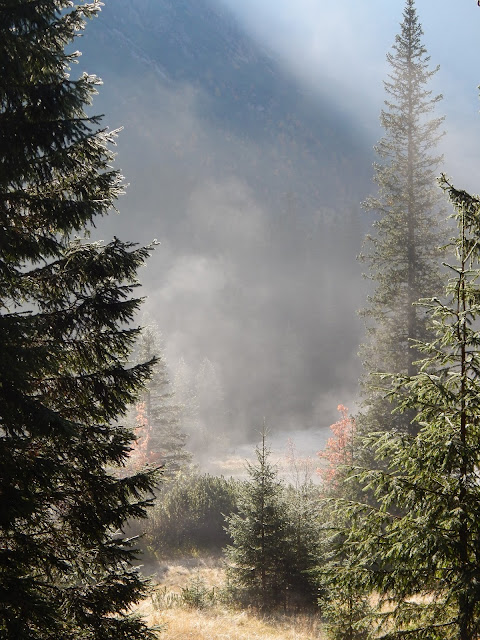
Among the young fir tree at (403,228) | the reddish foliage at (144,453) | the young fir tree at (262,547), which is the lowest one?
the young fir tree at (262,547)

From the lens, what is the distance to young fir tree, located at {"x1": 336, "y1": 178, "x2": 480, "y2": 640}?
174 inches

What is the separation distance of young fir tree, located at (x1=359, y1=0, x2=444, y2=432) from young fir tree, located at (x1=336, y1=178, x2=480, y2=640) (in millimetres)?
14649

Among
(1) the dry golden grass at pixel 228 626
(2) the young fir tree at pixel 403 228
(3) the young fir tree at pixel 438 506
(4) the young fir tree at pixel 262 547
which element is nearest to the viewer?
(3) the young fir tree at pixel 438 506

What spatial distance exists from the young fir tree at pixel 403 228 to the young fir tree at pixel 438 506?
1465 cm

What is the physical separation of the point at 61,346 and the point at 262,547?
11.4m

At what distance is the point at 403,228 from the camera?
21.3 m

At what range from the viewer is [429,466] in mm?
4676

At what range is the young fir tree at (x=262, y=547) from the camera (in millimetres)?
13906

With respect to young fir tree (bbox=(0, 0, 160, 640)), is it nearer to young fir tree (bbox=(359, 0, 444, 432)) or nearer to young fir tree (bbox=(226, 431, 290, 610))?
young fir tree (bbox=(226, 431, 290, 610))

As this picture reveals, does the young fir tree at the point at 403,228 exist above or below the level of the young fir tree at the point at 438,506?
above

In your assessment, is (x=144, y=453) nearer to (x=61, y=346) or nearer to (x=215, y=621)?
(x=215, y=621)

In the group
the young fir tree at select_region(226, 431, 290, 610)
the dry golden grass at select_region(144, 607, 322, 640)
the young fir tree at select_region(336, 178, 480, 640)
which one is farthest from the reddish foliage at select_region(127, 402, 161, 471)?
the young fir tree at select_region(336, 178, 480, 640)

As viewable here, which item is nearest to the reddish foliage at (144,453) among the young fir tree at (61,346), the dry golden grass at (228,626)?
the dry golden grass at (228,626)

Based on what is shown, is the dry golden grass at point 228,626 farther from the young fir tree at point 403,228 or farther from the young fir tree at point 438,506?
the young fir tree at point 403,228
